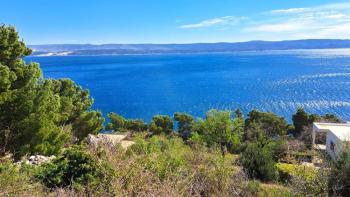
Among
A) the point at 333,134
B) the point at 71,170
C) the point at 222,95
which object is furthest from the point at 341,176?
the point at 222,95

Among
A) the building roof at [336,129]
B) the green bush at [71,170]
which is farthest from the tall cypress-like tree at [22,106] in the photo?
the building roof at [336,129]

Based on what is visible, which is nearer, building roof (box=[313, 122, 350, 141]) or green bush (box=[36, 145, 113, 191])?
green bush (box=[36, 145, 113, 191])

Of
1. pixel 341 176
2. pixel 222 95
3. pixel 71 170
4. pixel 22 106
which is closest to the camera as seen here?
pixel 341 176

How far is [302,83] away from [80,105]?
2672 inches

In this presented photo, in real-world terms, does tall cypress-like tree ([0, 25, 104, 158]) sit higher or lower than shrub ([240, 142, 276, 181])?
higher

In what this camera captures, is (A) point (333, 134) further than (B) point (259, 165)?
Yes

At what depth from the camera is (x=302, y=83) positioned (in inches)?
3314

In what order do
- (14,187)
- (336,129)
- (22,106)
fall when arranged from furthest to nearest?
(336,129)
(22,106)
(14,187)

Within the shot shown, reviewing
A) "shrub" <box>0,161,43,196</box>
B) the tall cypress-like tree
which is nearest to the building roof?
the tall cypress-like tree

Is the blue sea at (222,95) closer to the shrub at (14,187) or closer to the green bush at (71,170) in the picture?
the green bush at (71,170)

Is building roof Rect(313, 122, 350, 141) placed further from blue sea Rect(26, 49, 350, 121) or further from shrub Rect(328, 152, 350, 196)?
blue sea Rect(26, 49, 350, 121)

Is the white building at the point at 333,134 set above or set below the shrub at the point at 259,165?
below

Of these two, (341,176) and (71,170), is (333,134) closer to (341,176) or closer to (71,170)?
(341,176)

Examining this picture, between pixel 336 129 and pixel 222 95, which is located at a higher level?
pixel 336 129
